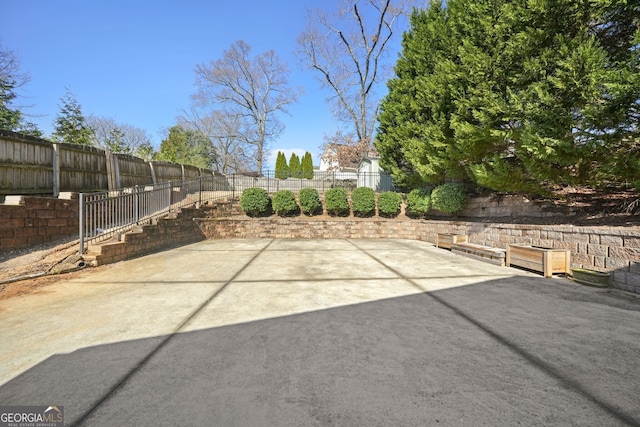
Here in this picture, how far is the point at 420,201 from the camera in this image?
9.74m

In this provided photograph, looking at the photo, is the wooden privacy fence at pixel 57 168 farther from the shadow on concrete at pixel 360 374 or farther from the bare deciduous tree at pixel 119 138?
the bare deciduous tree at pixel 119 138

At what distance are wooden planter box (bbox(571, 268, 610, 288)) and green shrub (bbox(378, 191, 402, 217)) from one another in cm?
651

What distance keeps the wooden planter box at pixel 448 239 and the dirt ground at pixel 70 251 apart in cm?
160

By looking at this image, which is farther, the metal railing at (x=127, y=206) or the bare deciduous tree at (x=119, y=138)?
the bare deciduous tree at (x=119, y=138)

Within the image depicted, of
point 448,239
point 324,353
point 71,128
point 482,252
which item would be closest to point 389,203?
point 448,239

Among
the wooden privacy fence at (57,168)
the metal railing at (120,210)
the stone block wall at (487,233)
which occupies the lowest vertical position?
the stone block wall at (487,233)

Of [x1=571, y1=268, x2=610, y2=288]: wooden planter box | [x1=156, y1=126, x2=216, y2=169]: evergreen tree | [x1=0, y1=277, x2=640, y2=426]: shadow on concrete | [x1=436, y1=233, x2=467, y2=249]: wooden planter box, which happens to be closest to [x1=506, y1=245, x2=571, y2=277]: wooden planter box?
[x1=571, y1=268, x2=610, y2=288]: wooden planter box

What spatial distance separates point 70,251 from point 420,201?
9816mm

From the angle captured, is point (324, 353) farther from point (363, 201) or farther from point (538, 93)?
point (363, 201)

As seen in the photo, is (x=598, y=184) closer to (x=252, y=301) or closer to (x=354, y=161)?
(x=252, y=301)

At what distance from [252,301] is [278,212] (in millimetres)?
7890

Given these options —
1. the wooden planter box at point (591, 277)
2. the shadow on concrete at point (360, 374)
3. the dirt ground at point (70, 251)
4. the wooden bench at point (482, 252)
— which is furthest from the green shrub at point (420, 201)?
the shadow on concrete at point (360, 374)

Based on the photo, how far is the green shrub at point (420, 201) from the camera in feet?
31.6

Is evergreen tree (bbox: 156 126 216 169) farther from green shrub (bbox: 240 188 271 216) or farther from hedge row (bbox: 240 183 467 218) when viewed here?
hedge row (bbox: 240 183 467 218)
